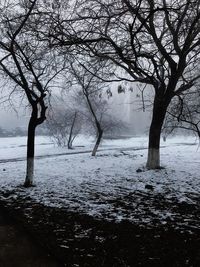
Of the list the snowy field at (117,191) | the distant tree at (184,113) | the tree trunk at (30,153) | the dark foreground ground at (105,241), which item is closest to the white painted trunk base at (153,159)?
the snowy field at (117,191)

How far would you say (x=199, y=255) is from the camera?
5.09 m

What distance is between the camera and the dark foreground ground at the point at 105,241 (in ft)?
16.1

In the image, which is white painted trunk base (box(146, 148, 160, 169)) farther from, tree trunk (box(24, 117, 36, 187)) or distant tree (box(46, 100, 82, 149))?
distant tree (box(46, 100, 82, 149))

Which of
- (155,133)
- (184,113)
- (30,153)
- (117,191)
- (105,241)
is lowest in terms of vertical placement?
(105,241)

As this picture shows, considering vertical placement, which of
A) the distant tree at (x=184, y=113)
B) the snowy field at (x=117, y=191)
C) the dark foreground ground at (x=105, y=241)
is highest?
the distant tree at (x=184, y=113)

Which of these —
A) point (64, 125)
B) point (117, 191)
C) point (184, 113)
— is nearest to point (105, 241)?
point (117, 191)

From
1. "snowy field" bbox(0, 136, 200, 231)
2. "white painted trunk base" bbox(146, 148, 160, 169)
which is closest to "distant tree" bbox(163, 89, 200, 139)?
"white painted trunk base" bbox(146, 148, 160, 169)

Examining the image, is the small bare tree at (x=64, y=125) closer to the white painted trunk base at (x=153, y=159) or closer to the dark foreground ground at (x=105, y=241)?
the white painted trunk base at (x=153, y=159)

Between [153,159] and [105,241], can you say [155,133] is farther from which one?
[105,241]

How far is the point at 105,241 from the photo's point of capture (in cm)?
570

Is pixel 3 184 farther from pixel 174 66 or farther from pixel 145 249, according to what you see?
pixel 174 66

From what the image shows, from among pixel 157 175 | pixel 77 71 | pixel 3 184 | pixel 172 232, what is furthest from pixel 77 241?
pixel 77 71

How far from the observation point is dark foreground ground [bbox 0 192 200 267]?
491cm

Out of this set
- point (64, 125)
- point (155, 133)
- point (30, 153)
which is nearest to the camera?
point (30, 153)
